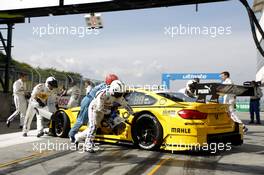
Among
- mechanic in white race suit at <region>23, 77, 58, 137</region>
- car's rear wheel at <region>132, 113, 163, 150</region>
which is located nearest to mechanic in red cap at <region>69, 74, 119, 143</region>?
car's rear wheel at <region>132, 113, 163, 150</region>

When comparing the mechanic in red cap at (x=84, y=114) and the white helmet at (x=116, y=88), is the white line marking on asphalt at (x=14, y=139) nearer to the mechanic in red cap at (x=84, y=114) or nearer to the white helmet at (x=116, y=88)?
the mechanic in red cap at (x=84, y=114)

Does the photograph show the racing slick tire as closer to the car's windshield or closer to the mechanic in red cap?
the mechanic in red cap

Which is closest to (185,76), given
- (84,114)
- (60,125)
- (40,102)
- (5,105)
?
(5,105)

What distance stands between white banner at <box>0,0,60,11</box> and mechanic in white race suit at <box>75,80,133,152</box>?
190cm

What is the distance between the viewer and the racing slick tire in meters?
8.87

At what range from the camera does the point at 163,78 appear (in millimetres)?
26047

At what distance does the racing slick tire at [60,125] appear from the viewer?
8.87m

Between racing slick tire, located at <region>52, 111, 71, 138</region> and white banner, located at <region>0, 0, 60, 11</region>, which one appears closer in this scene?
white banner, located at <region>0, 0, 60, 11</region>

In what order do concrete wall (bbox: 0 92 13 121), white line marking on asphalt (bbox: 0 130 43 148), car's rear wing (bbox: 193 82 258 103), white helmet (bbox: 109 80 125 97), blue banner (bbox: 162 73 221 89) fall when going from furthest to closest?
blue banner (bbox: 162 73 221 89)
concrete wall (bbox: 0 92 13 121)
white line marking on asphalt (bbox: 0 130 43 148)
white helmet (bbox: 109 80 125 97)
car's rear wing (bbox: 193 82 258 103)

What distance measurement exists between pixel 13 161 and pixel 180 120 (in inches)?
121

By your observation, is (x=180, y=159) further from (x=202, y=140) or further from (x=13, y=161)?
(x=13, y=161)

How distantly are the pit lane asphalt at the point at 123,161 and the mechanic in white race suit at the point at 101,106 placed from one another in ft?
1.08

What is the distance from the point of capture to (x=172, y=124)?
22.8ft

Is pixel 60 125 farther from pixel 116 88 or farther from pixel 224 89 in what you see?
pixel 224 89
